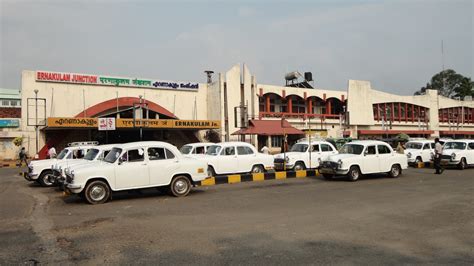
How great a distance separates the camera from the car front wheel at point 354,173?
15.2 m

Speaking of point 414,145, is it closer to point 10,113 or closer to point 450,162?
point 450,162

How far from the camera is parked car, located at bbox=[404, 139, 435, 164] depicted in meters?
22.7

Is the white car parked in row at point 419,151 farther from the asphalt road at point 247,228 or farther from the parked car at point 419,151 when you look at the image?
the asphalt road at point 247,228

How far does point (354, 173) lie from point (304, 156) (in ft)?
12.0

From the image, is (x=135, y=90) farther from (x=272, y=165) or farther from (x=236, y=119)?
(x=272, y=165)

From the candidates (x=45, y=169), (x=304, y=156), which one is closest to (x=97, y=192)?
(x=45, y=169)

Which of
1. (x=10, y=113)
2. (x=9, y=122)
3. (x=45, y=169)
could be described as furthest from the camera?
(x=10, y=113)

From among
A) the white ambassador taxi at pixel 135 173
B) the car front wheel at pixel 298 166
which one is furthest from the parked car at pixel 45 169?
the car front wheel at pixel 298 166

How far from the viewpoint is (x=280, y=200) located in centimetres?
1056

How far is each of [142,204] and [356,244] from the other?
6.13m

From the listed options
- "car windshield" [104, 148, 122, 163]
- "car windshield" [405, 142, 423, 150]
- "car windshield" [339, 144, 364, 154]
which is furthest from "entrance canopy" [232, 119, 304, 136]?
"car windshield" [104, 148, 122, 163]

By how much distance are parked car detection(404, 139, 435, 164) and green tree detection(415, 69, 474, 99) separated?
59.9 metres

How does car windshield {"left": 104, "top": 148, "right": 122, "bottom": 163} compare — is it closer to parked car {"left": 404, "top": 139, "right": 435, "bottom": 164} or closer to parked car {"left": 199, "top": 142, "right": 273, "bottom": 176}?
parked car {"left": 199, "top": 142, "right": 273, "bottom": 176}

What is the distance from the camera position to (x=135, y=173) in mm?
10727
